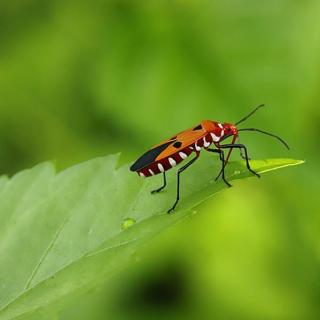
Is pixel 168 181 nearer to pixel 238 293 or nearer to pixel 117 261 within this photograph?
pixel 117 261

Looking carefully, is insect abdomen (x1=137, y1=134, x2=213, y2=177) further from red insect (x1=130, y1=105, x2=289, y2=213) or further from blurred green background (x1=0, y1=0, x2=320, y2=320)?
blurred green background (x1=0, y1=0, x2=320, y2=320)

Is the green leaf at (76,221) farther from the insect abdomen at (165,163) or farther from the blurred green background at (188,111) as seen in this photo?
the blurred green background at (188,111)

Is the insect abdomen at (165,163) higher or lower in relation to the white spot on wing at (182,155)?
higher

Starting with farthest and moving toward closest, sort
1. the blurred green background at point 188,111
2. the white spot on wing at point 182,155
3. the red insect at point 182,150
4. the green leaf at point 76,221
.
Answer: the blurred green background at point 188,111
the white spot on wing at point 182,155
the red insect at point 182,150
the green leaf at point 76,221

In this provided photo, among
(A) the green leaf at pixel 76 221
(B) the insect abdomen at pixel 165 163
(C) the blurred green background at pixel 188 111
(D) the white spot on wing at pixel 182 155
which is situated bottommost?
(C) the blurred green background at pixel 188 111

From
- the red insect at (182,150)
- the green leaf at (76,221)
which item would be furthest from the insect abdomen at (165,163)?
the green leaf at (76,221)

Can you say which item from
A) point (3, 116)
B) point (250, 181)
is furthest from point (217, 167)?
point (3, 116)

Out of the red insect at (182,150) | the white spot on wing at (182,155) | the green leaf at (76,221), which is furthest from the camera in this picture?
the white spot on wing at (182,155)

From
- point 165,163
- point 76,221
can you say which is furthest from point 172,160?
point 76,221
